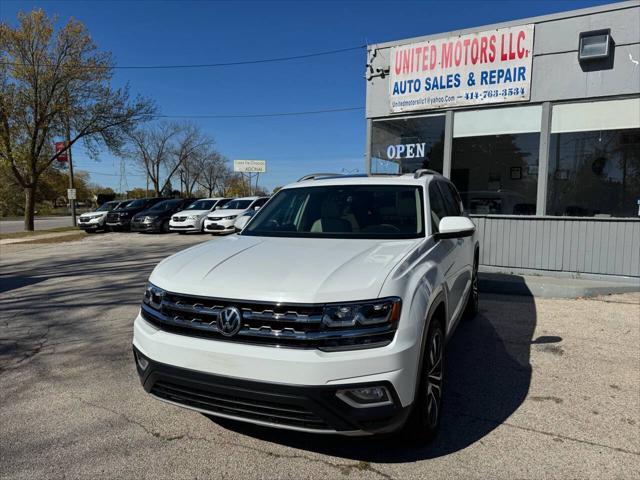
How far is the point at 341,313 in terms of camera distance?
2.28 meters

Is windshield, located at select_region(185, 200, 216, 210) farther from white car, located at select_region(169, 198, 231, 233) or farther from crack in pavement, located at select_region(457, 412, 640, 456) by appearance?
crack in pavement, located at select_region(457, 412, 640, 456)

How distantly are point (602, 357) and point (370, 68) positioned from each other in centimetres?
734

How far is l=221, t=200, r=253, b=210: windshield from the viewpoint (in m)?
20.2

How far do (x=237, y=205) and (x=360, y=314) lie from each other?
18692 mm

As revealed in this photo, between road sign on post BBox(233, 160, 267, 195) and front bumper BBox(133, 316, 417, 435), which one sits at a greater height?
road sign on post BBox(233, 160, 267, 195)

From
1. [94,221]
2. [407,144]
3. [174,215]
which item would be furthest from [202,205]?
[407,144]

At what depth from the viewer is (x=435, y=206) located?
3.95m

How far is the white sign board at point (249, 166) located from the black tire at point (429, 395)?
60.6m

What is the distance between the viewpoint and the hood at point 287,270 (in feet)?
7.61

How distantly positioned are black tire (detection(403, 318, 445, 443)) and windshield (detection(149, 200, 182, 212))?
2067 cm

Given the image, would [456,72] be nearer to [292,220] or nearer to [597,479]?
[292,220]

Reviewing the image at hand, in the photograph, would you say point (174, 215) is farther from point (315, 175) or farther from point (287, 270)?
point (287, 270)

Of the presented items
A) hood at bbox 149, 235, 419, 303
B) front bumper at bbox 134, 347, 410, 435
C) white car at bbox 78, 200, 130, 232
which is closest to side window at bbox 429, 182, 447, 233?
hood at bbox 149, 235, 419, 303

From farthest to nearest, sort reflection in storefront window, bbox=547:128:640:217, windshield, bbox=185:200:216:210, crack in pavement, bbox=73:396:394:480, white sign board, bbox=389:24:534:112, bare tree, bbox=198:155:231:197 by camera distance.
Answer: bare tree, bbox=198:155:231:197, windshield, bbox=185:200:216:210, white sign board, bbox=389:24:534:112, reflection in storefront window, bbox=547:128:640:217, crack in pavement, bbox=73:396:394:480
